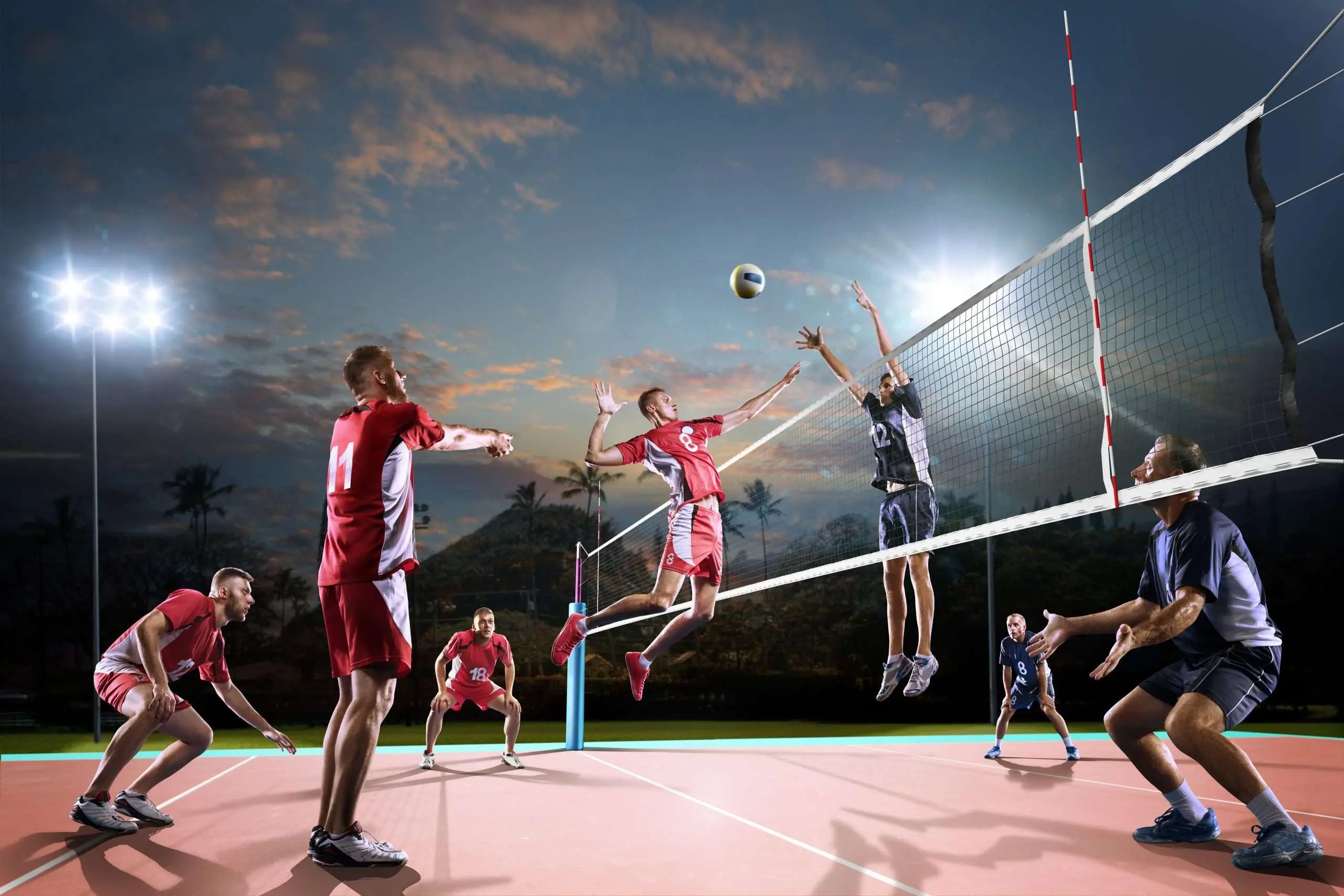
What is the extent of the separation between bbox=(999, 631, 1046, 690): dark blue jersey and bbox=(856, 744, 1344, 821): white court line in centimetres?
87

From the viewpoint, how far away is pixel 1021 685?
848 centimetres

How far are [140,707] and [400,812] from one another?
1713mm

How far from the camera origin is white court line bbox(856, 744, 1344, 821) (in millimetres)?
5422

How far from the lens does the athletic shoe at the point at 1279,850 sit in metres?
3.61

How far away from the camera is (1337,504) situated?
2034 cm

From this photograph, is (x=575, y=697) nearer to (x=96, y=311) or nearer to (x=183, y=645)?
(x=183, y=645)

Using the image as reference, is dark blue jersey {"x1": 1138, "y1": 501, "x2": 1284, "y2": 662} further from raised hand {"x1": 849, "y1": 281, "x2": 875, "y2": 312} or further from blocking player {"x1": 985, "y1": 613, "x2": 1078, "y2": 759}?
blocking player {"x1": 985, "y1": 613, "x2": 1078, "y2": 759}

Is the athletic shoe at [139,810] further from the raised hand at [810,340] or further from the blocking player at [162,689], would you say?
→ the raised hand at [810,340]

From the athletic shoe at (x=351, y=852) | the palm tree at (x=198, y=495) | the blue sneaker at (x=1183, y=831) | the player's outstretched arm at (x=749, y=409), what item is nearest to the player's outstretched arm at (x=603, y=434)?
the player's outstretched arm at (x=749, y=409)

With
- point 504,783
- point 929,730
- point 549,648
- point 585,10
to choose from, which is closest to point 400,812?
point 504,783

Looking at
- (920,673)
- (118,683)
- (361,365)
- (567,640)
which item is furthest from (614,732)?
(361,365)

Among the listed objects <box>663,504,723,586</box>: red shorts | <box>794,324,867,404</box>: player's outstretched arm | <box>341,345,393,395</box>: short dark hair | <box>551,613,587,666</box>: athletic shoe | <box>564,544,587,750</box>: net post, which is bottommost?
<box>564,544,587,750</box>: net post

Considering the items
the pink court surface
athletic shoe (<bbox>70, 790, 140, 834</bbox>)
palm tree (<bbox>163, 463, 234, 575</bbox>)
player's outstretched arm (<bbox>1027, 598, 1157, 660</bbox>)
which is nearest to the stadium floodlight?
the pink court surface

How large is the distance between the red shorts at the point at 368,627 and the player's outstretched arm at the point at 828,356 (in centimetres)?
369
